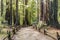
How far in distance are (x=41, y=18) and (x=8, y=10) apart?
245 inches

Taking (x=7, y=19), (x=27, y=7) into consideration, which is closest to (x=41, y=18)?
(x=7, y=19)

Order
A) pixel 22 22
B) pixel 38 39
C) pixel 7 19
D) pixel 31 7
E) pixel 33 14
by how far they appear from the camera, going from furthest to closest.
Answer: pixel 33 14 < pixel 31 7 < pixel 22 22 < pixel 7 19 < pixel 38 39

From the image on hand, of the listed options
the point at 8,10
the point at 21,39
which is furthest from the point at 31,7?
the point at 21,39

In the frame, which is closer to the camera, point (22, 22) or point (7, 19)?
point (7, 19)

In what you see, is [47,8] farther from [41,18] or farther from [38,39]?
[38,39]

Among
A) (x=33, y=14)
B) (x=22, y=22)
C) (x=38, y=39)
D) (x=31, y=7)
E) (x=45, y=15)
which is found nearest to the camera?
(x=38, y=39)

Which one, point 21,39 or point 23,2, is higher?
point 23,2

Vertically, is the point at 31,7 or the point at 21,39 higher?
the point at 31,7

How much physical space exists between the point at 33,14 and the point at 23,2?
3978 millimetres

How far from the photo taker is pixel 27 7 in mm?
28156

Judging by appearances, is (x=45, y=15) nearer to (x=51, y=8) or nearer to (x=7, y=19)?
(x=51, y=8)

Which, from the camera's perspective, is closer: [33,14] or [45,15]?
[45,15]

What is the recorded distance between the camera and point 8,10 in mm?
24484

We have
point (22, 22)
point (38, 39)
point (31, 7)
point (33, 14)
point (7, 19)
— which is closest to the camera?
point (38, 39)
